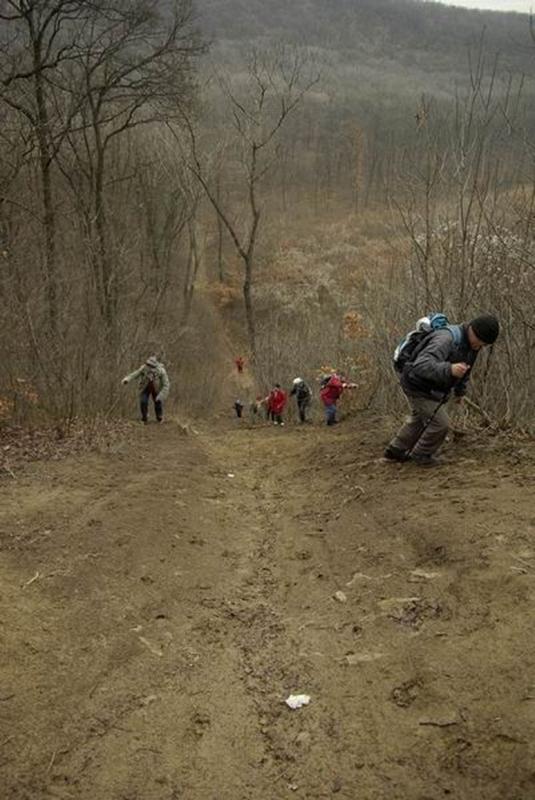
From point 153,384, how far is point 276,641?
35.7 ft

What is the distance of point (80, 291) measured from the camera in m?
18.7

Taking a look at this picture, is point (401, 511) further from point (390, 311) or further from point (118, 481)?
point (390, 311)

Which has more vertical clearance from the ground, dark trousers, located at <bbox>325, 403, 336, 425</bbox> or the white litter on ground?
the white litter on ground

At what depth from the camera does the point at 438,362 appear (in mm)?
6715

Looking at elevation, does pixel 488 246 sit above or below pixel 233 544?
above

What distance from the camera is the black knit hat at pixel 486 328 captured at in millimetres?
6504

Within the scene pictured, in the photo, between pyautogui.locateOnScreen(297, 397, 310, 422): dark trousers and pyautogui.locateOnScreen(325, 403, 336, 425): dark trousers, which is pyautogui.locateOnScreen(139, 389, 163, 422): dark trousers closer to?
pyautogui.locateOnScreen(325, 403, 336, 425): dark trousers

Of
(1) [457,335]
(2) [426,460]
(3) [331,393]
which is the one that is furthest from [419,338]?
(3) [331,393]

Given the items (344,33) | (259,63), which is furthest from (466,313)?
(344,33)

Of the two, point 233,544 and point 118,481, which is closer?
point 233,544

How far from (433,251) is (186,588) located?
21.0ft

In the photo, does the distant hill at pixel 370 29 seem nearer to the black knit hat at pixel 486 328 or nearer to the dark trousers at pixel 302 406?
the dark trousers at pixel 302 406

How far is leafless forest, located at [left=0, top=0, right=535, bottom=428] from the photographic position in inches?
340

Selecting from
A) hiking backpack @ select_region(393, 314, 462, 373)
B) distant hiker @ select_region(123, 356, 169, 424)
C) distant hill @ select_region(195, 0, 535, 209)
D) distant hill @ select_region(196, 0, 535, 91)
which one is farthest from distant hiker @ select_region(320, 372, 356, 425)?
distant hill @ select_region(196, 0, 535, 91)
